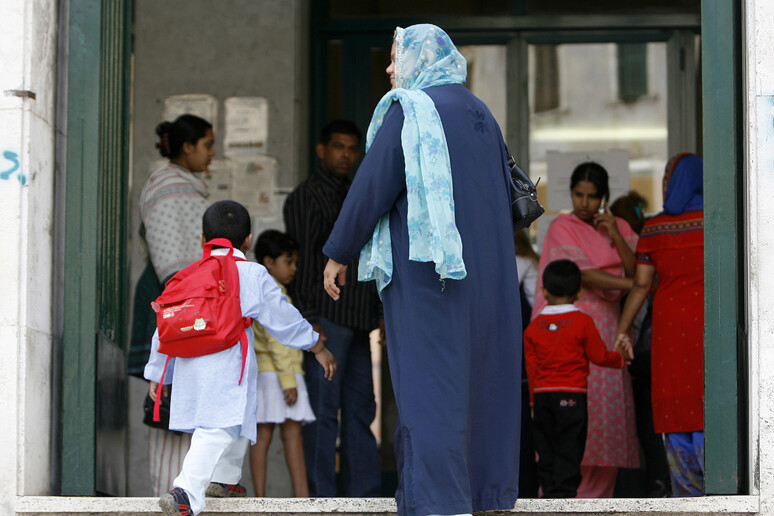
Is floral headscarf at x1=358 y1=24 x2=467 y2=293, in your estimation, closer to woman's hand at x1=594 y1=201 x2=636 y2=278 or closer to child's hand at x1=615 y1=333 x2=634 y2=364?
child's hand at x1=615 y1=333 x2=634 y2=364

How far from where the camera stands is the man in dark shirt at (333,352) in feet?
20.3

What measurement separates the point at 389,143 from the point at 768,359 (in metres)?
1.79

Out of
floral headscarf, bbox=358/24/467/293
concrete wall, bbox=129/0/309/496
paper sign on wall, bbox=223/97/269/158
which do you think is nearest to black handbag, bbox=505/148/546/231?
floral headscarf, bbox=358/24/467/293

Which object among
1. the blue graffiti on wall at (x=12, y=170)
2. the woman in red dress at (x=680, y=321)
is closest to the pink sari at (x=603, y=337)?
the woman in red dress at (x=680, y=321)

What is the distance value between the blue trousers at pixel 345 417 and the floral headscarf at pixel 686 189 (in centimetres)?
174

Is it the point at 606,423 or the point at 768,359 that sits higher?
the point at 768,359

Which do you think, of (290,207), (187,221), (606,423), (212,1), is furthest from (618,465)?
(212,1)

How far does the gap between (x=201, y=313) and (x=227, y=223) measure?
0.53 metres

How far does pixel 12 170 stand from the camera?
496cm

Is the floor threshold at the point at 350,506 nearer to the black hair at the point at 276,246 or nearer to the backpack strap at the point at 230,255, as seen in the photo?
the backpack strap at the point at 230,255

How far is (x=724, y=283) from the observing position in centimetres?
487

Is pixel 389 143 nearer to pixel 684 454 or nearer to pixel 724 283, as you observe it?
pixel 724 283

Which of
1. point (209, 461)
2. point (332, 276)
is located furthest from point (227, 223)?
point (209, 461)

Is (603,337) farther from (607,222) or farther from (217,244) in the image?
(217,244)
